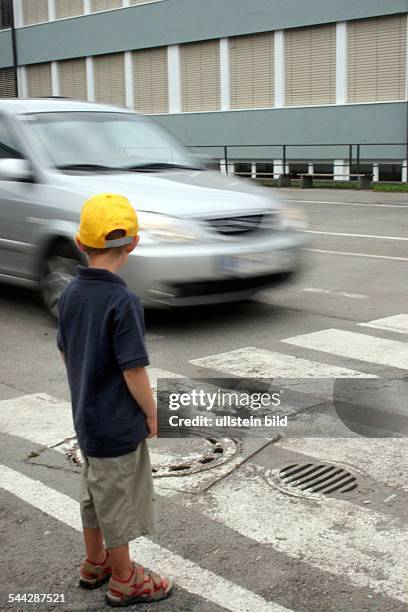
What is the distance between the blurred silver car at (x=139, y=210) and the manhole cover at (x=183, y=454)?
2446 mm

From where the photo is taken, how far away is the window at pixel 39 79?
37969mm

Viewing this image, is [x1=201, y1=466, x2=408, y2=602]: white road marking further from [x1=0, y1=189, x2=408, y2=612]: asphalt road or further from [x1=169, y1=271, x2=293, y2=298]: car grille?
[x1=169, y1=271, x2=293, y2=298]: car grille

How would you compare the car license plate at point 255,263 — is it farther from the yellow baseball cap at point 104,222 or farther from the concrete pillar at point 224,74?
the concrete pillar at point 224,74

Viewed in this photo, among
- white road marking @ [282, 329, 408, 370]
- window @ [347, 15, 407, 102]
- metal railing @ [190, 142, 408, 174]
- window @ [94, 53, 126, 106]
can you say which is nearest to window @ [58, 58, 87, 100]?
window @ [94, 53, 126, 106]

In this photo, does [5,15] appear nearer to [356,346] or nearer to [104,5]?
[104,5]

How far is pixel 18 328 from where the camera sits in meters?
7.96

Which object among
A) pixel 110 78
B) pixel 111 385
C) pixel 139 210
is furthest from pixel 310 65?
pixel 111 385

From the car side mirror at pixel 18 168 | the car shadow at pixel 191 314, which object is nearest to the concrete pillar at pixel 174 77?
the car shadow at pixel 191 314

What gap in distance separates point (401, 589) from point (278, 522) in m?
0.73

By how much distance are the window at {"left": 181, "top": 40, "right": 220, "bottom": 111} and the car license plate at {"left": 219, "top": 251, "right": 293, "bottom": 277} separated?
2449 cm

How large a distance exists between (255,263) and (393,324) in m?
1.34

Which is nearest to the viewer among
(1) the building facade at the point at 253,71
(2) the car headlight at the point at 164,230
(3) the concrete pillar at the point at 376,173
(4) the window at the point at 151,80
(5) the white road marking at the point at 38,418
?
(5) the white road marking at the point at 38,418

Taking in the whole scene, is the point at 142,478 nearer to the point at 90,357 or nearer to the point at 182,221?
the point at 90,357
